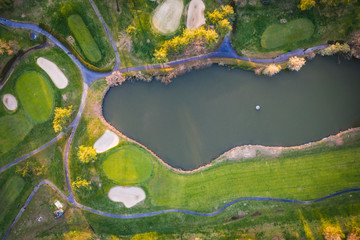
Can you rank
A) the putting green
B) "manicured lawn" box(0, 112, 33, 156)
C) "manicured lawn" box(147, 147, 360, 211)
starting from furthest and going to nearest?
"manicured lawn" box(0, 112, 33, 156)
the putting green
"manicured lawn" box(147, 147, 360, 211)

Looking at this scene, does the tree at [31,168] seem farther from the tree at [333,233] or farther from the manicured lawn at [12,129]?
the tree at [333,233]

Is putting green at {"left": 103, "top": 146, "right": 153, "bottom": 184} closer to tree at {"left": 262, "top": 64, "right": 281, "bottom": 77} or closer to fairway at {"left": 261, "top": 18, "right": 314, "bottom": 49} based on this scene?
tree at {"left": 262, "top": 64, "right": 281, "bottom": 77}

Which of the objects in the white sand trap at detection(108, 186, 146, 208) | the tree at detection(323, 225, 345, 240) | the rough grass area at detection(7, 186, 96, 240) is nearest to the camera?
the tree at detection(323, 225, 345, 240)

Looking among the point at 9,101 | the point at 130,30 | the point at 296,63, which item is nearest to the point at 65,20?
the point at 130,30

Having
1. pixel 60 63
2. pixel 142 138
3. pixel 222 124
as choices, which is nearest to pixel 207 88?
pixel 222 124

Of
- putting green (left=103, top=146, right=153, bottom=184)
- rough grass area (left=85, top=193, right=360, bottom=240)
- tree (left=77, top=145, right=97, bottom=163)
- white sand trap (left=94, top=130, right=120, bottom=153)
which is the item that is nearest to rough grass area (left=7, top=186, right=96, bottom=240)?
rough grass area (left=85, top=193, right=360, bottom=240)

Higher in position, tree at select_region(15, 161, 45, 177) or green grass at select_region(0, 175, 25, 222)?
tree at select_region(15, 161, 45, 177)

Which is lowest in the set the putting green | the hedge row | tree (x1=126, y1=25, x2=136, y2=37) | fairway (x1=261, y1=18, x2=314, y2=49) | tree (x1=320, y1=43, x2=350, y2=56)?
the putting green
